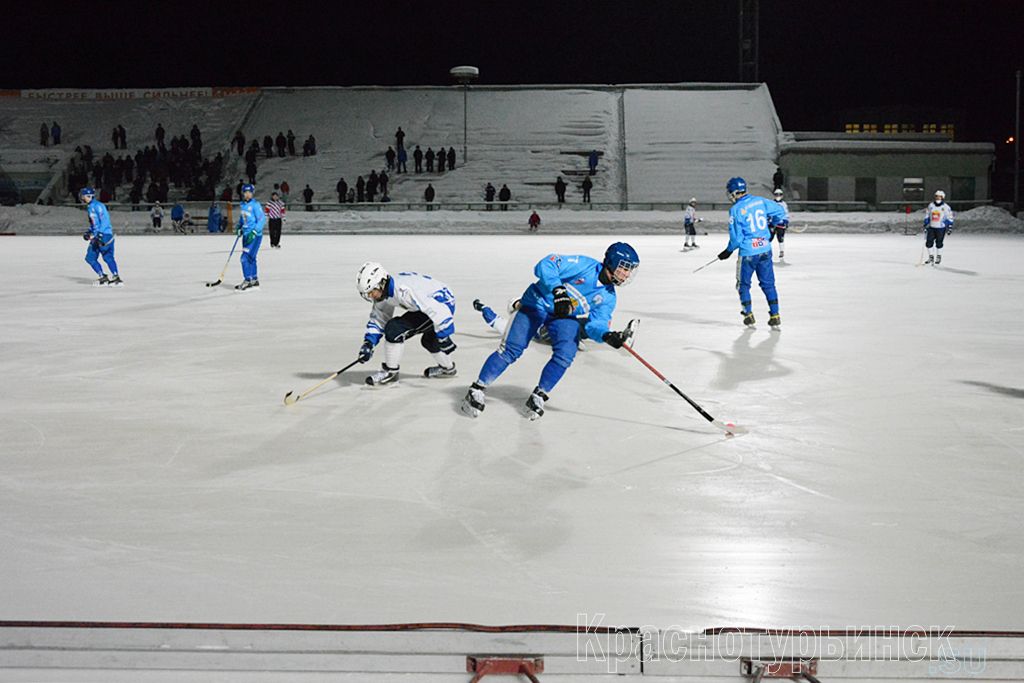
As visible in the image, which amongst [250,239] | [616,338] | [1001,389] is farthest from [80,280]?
[1001,389]

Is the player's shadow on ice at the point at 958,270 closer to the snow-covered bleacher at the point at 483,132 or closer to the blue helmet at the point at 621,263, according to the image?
the blue helmet at the point at 621,263

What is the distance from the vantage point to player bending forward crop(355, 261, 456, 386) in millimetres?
6352

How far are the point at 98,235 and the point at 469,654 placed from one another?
1268cm

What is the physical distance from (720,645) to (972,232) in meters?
29.8

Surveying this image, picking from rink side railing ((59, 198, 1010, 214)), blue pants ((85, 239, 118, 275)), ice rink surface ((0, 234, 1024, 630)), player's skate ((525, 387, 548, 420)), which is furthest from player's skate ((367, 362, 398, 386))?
rink side railing ((59, 198, 1010, 214))

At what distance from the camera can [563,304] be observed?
5.38 m

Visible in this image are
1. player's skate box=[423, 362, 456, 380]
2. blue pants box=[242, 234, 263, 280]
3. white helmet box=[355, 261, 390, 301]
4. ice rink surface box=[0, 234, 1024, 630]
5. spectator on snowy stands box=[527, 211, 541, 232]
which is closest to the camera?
ice rink surface box=[0, 234, 1024, 630]

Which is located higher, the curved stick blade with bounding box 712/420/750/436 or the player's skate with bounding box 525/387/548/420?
the player's skate with bounding box 525/387/548/420

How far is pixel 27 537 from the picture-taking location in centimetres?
379

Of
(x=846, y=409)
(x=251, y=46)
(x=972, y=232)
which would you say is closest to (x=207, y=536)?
(x=846, y=409)

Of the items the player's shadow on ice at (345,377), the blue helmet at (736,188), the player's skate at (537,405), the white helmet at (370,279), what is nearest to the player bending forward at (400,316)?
the white helmet at (370,279)

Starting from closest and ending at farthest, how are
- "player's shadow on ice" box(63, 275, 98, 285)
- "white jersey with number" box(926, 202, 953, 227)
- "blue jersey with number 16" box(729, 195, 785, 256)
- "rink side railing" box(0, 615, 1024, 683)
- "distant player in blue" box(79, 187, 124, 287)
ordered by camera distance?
"rink side railing" box(0, 615, 1024, 683), "blue jersey with number 16" box(729, 195, 785, 256), "distant player in blue" box(79, 187, 124, 287), "player's shadow on ice" box(63, 275, 98, 285), "white jersey with number" box(926, 202, 953, 227)

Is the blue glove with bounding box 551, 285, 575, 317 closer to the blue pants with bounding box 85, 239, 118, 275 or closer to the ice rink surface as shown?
the ice rink surface

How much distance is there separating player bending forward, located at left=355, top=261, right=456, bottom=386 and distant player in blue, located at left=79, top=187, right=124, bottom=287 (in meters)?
8.06
